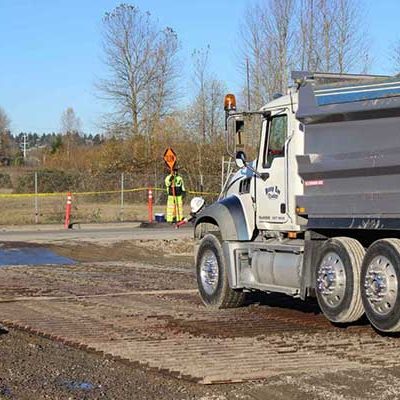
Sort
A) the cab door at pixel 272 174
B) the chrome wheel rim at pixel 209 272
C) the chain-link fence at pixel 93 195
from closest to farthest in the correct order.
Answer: the cab door at pixel 272 174, the chrome wheel rim at pixel 209 272, the chain-link fence at pixel 93 195

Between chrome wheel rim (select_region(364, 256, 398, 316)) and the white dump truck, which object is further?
the white dump truck

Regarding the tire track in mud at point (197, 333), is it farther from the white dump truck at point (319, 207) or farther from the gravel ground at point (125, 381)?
the white dump truck at point (319, 207)

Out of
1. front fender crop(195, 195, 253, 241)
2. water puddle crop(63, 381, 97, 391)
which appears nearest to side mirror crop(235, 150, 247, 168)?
front fender crop(195, 195, 253, 241)

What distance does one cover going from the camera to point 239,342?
919cm

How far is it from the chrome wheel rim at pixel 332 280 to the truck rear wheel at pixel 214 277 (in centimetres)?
222

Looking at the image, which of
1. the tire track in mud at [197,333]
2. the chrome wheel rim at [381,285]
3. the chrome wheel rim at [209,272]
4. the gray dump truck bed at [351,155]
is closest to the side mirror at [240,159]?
the gray dump truck bed at [351,155]

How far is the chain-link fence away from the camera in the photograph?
1479 inches

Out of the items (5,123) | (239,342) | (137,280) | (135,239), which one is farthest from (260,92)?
(5,123)

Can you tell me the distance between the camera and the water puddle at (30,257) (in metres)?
20.3

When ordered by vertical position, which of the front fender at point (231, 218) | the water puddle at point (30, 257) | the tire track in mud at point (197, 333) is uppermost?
Result: the front fender at point (231, 218)

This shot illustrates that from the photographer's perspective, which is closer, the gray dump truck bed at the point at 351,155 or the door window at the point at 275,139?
the gray dump truck bed at the point at 351,155

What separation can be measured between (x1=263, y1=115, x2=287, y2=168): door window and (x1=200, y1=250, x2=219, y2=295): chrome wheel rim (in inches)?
68.1

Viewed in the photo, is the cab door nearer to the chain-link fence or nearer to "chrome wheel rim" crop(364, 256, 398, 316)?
"chrome wheel rim" crop(364, 256, 398, 316)

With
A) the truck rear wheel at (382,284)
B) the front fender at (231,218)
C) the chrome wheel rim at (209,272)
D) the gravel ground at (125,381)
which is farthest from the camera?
the chrome wheel rim at (209,272)
